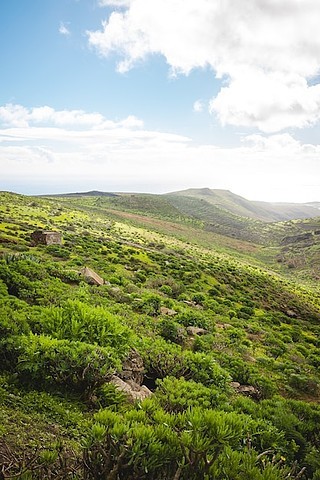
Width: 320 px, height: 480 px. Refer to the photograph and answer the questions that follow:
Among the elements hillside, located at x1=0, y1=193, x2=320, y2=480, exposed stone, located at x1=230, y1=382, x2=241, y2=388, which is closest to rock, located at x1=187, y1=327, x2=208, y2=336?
hillside, located at x1=0, y1=193, x2=320, y2=480

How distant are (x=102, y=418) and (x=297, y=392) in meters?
9.89

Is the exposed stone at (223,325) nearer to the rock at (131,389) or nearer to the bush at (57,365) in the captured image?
the rock at (131,389)

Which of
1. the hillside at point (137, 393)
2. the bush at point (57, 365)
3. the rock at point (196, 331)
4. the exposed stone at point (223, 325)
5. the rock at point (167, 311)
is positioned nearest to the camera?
the hillside at point (137, 393)

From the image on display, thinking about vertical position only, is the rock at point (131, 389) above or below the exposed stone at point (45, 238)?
below

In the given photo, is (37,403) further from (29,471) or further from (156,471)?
(156,471)

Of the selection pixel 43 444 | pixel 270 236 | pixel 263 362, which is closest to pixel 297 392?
pixel 263 362

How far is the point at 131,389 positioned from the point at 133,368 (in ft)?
3.42

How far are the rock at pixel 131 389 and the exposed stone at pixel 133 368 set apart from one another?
0.74 feet

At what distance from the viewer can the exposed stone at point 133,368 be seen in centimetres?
850

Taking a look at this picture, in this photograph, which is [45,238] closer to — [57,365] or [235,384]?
[235,384]

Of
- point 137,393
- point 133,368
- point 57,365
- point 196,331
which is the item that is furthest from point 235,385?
point 57,365

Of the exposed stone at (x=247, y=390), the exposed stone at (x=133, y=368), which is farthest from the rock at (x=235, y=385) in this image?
the exposed stone at (x=133, y=368)

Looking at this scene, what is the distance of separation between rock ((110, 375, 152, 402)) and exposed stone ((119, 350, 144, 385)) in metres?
0.23

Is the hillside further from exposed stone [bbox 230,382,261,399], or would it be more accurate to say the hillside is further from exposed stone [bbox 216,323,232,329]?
exposed stone [bbox 216,323,232,329]
